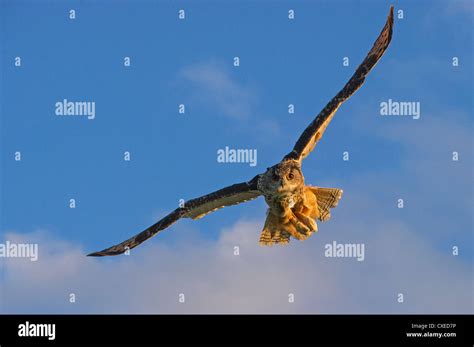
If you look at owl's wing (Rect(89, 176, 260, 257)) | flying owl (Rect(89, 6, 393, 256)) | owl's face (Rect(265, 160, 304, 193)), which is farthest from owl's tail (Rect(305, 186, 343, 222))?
owl's wing (Rect(89, 176, 260, 257))

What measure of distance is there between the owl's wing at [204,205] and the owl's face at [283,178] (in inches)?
21.3

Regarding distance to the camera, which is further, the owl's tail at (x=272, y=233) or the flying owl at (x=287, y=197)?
the owl's tail at (x=272, y=233)

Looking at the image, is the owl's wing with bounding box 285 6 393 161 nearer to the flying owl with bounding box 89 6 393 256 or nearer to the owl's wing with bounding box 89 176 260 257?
the flying owl with bounding box 89 6 393 256

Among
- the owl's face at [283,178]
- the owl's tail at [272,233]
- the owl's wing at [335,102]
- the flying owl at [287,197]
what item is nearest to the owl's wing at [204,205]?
the flying owl at [287,197]

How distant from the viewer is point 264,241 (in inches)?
1131

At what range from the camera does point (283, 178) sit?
27062mm

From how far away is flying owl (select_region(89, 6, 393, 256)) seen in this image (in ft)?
89.8

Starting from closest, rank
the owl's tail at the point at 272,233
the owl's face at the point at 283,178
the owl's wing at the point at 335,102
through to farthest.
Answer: the owl's face at the point at 283,178 < the owl's wing at the point at 335,102 < the owl's tail at the point at 272,233

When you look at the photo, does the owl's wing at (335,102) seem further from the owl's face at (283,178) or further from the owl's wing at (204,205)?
the owl's wing at (204,205)

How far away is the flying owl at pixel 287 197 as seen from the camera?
2736 centimetres
